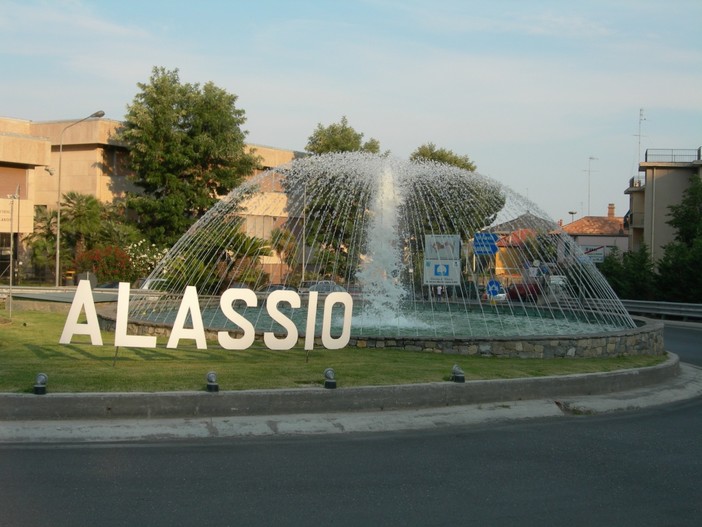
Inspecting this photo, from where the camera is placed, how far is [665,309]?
3788cm

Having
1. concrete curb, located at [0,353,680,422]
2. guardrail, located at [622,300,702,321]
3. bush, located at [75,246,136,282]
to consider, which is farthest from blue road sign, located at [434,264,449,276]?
bush, located at [75,246,136,282]

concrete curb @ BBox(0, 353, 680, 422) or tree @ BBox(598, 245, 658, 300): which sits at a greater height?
tree @ BBox(598, 245, 658, 300)

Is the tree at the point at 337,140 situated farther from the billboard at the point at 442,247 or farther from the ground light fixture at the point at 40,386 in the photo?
the ground light fixture at the point at 40,386

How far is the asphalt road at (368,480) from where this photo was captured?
7.00 metres

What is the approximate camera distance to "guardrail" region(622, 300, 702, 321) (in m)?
36.2

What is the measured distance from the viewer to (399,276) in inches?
983

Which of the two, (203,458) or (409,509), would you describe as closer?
(409,509)

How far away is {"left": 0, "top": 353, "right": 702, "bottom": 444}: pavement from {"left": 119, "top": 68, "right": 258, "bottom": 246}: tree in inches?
1600

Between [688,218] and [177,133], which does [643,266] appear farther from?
[177,133]

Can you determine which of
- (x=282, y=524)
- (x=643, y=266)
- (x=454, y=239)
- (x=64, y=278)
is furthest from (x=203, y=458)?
(x=64, y=278)

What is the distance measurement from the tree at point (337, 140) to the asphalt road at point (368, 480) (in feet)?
148

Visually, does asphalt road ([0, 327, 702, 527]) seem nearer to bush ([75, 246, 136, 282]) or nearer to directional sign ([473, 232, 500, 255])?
directional sign ([473, 232, 500, 255])

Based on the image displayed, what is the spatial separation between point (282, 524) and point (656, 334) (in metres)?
14.0

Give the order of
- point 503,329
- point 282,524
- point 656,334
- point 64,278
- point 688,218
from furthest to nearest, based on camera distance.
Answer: point 688,218 → point 64,278 → point 503,329 → point 656,334 → point 282,524
